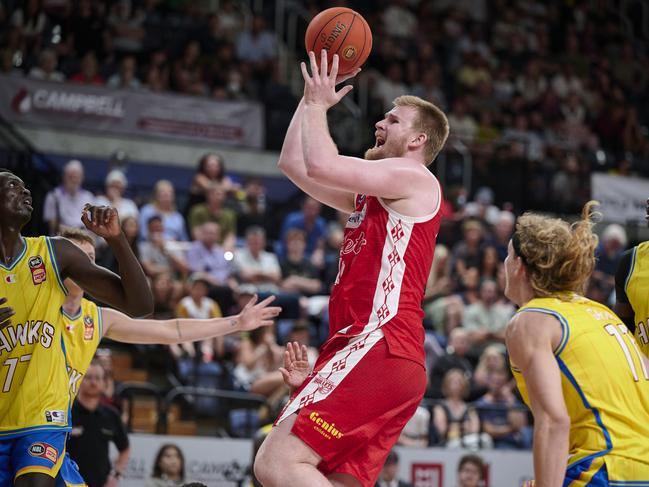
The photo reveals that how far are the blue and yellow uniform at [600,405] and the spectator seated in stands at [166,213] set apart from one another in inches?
347

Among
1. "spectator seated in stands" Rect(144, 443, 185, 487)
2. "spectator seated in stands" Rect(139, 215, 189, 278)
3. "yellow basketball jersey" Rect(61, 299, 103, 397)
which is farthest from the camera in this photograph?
"spectator seated in stands" Rect(139, 215, 189, 278)

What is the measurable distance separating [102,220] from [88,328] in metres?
1.44

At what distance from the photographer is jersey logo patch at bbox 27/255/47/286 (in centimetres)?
559

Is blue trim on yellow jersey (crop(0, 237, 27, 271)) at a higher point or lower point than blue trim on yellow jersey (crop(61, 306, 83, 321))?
higher

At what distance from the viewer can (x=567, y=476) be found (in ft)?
13.9

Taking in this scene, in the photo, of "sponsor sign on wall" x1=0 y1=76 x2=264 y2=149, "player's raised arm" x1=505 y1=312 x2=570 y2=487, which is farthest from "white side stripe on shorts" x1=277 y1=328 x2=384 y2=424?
"sponsor sign on wall" x1=0 y1=76 x2=264 y2=149

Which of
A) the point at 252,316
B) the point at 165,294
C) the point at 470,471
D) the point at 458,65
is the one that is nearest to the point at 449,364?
the point at 470,471

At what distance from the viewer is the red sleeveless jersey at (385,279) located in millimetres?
4832

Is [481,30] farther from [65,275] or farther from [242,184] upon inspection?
[65,275]

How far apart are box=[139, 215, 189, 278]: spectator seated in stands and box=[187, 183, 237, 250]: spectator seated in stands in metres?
0.75

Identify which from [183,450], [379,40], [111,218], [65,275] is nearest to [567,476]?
[111,218]

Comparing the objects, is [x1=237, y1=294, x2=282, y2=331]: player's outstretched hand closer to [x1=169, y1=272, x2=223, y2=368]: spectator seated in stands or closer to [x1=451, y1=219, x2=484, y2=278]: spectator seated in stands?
[x1=169, y1=272, x2=223, y2=368]: spectator seated in stands

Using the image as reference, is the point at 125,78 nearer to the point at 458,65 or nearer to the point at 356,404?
the point at 458,65

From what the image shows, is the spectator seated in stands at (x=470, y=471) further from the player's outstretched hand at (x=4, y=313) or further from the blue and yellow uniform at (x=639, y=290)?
the player's outstretched hand at (x=4, y=313)
